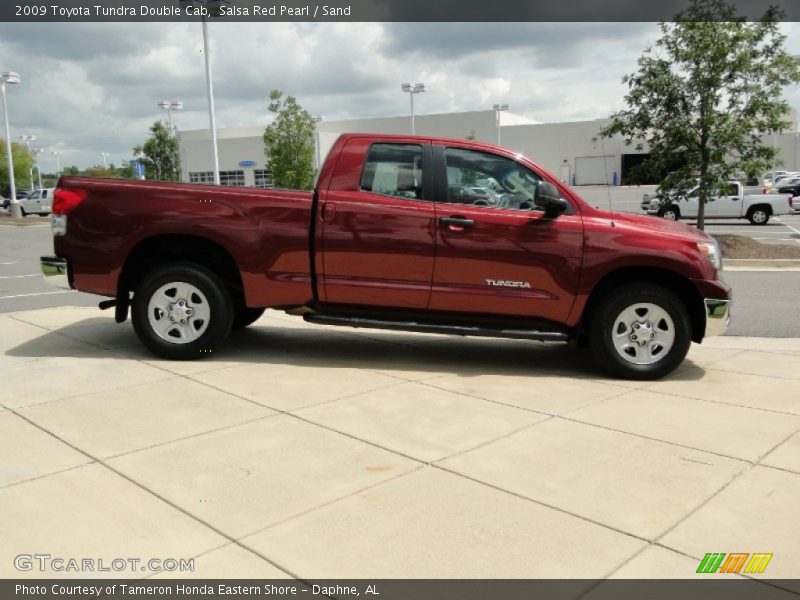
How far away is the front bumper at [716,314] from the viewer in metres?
5.89

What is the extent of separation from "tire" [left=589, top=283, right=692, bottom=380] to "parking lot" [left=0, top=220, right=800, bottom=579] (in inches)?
9.6

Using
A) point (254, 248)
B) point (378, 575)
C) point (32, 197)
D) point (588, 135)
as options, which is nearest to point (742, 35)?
point (254, 248)

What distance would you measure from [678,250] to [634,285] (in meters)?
0.43

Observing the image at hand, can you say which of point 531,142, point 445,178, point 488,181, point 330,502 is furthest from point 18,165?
point 330,502

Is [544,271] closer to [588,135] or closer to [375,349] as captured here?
[375,349]

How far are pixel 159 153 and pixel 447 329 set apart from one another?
139 ft

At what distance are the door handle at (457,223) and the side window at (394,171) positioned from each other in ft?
1.02

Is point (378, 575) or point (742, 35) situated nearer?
point (378, 575)

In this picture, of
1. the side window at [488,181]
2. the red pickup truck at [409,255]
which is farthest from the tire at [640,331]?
the side window at [488,181]

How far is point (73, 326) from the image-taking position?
Answer: 25.4 feet

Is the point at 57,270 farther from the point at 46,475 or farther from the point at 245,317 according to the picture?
the point at 46,475

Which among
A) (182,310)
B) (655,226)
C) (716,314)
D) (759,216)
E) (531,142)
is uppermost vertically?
(531,142)

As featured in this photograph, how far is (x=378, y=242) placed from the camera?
595 cm
